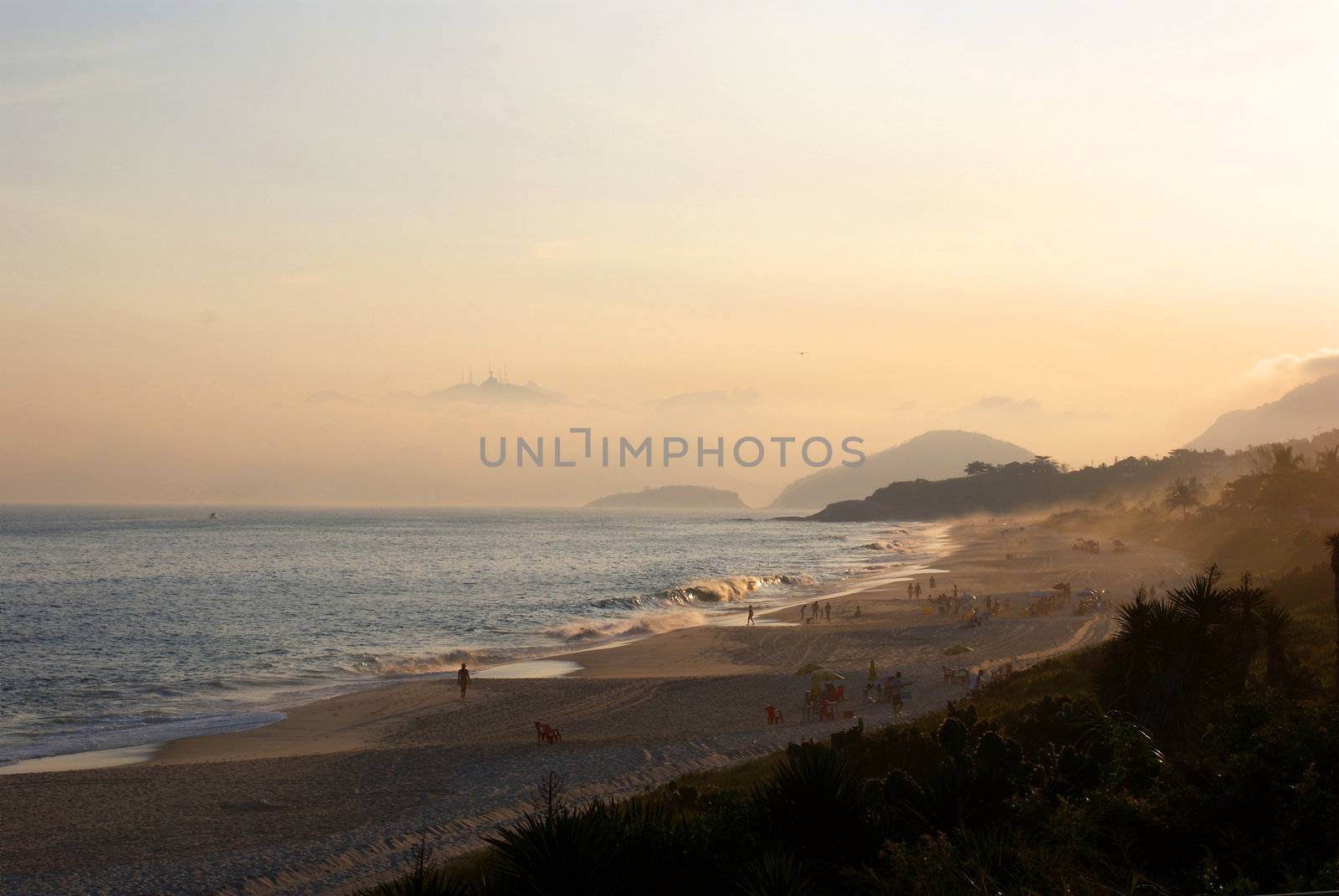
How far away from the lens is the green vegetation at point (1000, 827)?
7422 mm

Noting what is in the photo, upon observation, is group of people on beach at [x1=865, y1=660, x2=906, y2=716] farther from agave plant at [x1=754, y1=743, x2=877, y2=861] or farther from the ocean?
agave plant at [x1=754, y1=743, x2=877, y2=861]

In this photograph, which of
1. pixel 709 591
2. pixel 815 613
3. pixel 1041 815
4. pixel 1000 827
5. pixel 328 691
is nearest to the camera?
A: pixel 1000 827

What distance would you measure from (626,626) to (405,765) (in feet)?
101

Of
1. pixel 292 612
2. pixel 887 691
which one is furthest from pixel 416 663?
pixel 292 612

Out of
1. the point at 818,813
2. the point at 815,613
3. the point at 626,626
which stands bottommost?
the point at 626,626

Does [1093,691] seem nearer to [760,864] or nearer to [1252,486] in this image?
[760,864]

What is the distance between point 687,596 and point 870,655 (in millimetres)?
29384

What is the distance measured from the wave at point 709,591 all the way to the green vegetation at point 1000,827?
5337 cm

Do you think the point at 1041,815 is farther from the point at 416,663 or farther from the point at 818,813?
the point at 416,663

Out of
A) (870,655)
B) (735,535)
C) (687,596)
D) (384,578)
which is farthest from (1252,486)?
(735,535)

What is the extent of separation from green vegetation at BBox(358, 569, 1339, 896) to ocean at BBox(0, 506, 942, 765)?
76.0 feet

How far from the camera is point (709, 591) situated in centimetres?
7138

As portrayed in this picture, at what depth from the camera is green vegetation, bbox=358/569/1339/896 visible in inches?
292

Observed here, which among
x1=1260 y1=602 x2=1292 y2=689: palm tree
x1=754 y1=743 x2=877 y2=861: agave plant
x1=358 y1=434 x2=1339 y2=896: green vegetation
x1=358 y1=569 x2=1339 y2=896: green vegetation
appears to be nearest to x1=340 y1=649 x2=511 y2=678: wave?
x1=358 y1=434 x2=1339 y2=896: green vegetation
